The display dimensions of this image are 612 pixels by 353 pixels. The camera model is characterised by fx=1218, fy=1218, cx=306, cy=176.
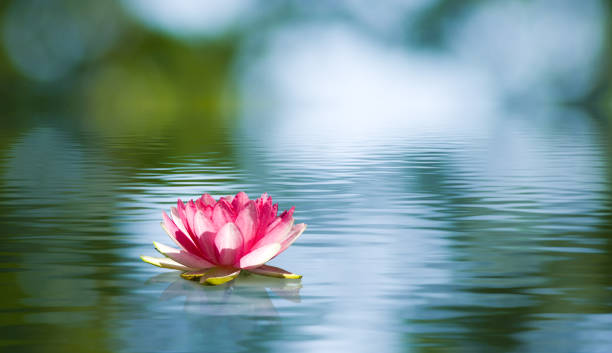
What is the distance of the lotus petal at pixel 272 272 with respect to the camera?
504cm

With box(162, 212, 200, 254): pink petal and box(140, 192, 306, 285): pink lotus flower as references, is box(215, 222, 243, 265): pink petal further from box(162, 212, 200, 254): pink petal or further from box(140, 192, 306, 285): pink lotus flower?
box(162, 212, 200, 254): pink petal

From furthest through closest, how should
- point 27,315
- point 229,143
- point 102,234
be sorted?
1. point 229,143
2. point 102,234
3. point 27,315

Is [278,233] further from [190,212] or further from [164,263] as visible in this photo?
[164,263]

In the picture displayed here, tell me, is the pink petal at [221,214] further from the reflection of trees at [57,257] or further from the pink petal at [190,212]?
the reflection of trees at [57,257]

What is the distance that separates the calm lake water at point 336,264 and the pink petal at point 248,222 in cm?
20

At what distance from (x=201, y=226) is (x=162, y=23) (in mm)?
60362

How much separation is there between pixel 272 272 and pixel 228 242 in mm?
243

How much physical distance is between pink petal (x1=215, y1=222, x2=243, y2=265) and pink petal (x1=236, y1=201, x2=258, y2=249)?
63 millimetres

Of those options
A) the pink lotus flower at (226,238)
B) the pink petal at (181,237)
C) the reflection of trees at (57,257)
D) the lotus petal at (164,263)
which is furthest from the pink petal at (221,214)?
the reflection of trees at (57,257)

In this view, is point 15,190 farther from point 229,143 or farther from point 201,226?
point 229,143

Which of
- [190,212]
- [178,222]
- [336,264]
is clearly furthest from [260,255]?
[336,264]

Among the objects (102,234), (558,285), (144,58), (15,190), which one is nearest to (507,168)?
(15,190)

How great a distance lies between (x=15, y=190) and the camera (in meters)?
9.11

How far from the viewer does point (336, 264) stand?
5.51 metres
